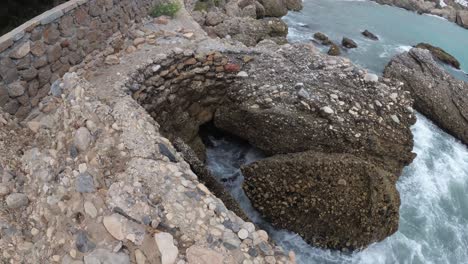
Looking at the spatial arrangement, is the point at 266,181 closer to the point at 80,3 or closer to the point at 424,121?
the point at 80,3

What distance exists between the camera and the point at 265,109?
27.8 feet

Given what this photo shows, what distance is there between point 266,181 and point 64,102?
403 cm

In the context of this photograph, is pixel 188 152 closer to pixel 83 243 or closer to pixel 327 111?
pixel 327 111

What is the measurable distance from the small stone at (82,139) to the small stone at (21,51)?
5.56ft

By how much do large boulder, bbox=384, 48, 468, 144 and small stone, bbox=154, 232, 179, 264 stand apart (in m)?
12.1

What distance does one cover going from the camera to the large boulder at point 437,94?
12930mm

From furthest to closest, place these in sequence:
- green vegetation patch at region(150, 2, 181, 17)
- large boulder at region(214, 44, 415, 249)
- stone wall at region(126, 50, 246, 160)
A: green vegetation patch at region(150, 2, 181, 17) → stone wall at region(126, 50, 246, 160) → large boulder at region(214, 44, 415, 249)

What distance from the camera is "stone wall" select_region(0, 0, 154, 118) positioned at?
5.51 metres

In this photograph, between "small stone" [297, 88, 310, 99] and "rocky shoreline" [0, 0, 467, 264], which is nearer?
"rocky shoreline" [0, 0, 467, 264]

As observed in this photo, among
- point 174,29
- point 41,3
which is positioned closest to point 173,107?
point 174,29

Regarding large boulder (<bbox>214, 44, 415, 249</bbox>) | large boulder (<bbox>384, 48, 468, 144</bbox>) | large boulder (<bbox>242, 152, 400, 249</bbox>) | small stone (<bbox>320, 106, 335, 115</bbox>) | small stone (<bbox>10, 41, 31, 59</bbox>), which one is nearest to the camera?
small stone (<bbox>10, 41, 31, 59</bbox>)

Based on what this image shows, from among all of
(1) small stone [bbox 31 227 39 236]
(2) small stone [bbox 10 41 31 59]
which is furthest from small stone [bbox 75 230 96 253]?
(2) small stone [bbox 10 41 31 59]

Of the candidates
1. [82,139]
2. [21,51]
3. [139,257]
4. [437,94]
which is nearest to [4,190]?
[82,139]

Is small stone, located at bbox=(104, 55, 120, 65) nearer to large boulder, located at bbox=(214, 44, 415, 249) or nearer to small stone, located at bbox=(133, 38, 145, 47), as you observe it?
small stone, located at bbox=(133, 38, 145, 47)
